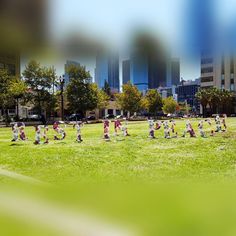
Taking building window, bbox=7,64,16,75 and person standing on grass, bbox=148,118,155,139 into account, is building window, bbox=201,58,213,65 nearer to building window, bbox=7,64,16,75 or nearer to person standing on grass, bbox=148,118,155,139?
building window, bbox=7,64,16,75

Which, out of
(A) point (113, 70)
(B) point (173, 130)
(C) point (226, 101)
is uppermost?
(A) point (113, 70)

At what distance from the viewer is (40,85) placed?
1.58m

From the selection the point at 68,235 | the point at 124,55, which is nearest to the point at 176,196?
the point at 68,235

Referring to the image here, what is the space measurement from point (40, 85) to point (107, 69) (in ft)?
1.61

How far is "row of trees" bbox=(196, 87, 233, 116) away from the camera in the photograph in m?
1.68

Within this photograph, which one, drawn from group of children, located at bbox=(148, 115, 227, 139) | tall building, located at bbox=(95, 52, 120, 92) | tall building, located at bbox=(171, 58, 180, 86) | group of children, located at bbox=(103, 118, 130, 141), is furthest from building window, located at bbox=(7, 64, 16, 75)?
group of children, located at bbox=(148, 115, 227, 139)

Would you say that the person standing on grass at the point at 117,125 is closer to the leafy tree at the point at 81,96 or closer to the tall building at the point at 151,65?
the leafy tree at the point at 81,96

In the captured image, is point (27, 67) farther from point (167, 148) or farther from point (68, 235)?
point (167, 148)

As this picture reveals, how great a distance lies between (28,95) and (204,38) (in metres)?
0.96

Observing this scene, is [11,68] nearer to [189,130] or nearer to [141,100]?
[141,100]

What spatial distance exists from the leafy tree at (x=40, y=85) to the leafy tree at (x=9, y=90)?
0.04 meters

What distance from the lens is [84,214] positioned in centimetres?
91

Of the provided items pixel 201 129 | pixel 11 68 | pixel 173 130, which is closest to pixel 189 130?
pixel 201 129

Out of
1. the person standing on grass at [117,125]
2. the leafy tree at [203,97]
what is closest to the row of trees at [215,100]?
the leafy tree at [203,97]
